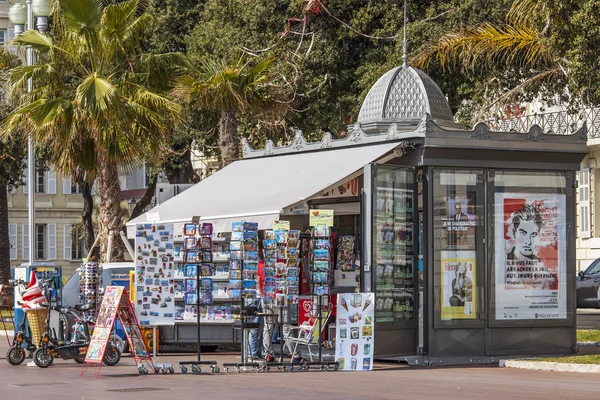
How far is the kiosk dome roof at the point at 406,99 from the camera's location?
19797mm

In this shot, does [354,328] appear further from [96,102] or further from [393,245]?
[96,102]

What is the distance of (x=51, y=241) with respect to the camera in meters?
63.9

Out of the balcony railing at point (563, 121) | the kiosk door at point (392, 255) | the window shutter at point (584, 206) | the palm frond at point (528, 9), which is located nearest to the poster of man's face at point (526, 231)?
the kiosk door at point (392, 255)

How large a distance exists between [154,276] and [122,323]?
1.30m

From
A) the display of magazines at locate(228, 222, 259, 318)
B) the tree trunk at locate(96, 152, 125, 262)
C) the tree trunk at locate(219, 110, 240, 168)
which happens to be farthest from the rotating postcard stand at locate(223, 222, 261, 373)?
the tree trunk at locate(96, 152, 125, 262)

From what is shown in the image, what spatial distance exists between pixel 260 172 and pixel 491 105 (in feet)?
23.2

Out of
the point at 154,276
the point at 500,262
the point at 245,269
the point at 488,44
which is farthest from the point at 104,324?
the point at 488,44

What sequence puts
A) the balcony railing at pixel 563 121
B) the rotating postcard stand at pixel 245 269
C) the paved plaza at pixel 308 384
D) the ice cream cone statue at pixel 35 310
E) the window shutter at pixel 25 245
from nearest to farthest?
the paved plaza at pixel 308 384
the rotating postcard stand at pixel 245 269
the ice cream cone statue at pixel 35 310
the balcony railing at pixel 563 121
the window shutter at pixel 25 245

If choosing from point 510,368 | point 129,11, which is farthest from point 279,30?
point 510,368

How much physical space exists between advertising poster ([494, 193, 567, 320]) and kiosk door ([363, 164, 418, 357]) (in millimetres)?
1339

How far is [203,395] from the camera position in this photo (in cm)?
1393

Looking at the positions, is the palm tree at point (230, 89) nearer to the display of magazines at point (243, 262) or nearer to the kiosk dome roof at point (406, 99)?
the kiosk dome roof at point (406, 99)

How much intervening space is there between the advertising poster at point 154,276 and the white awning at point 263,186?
1236 millimetres

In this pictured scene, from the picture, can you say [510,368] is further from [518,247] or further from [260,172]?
[260,172]
